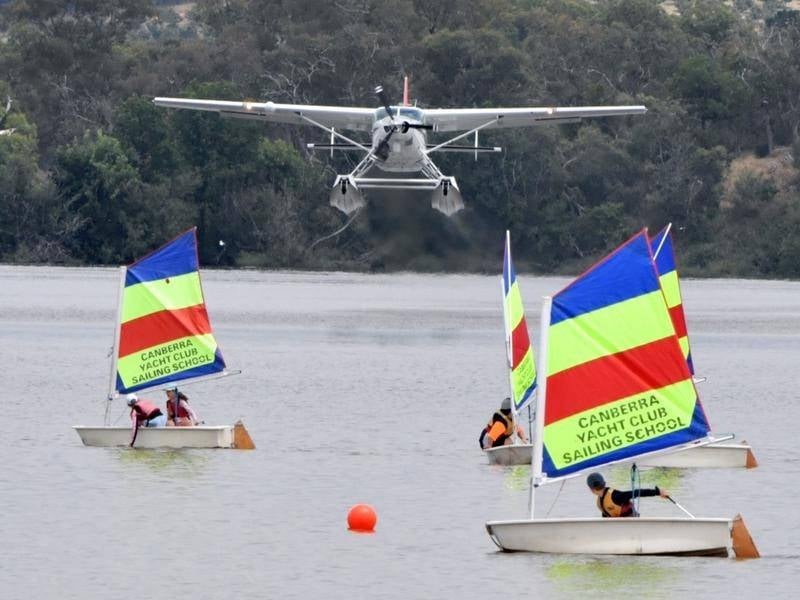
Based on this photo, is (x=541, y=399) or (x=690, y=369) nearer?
(x=541, y=399)

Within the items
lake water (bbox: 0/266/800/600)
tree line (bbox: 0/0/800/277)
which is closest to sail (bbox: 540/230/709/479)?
lake water (bbox: 0/266/800/600)

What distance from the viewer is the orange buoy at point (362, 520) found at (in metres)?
24.0

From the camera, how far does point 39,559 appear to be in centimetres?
2173

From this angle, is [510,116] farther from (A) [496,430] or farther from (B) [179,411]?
(A) [496,430]

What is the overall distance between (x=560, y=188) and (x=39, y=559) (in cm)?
9160

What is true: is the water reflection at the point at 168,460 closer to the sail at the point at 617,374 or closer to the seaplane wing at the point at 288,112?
the sail at the point at 617,374

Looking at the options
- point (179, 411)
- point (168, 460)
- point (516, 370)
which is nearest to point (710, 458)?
point (516, 370)

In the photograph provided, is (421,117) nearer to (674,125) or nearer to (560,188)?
(560,188)

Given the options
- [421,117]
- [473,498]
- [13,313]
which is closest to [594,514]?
[473,498]

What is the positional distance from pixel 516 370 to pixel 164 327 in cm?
582

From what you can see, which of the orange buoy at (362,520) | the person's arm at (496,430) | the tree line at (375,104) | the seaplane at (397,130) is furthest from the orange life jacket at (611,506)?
the tree line at (375,104)

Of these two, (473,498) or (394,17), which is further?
(394,17)

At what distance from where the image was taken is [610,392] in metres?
20.6

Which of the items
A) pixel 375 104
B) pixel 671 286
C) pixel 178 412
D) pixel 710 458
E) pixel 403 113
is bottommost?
pixel 710 458
